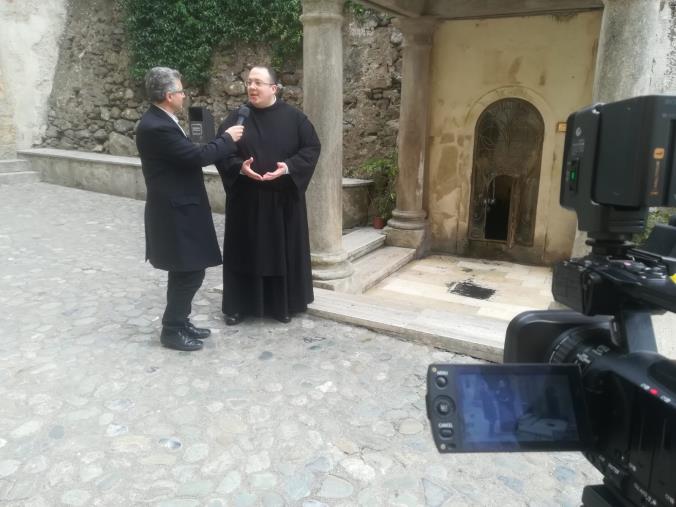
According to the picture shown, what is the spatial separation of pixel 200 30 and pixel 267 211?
780cm

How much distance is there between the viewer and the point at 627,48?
339cm

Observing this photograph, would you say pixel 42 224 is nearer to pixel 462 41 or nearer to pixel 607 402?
pixel 462 41

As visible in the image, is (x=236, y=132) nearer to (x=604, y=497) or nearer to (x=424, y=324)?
(x=424, y=324)

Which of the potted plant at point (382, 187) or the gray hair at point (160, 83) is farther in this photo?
the potted plant at point (382, 187)

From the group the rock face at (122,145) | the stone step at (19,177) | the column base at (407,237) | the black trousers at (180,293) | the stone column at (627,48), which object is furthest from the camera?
the rock face at (122,145)

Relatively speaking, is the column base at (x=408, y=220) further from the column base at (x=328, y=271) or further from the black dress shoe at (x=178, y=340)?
the black dress shoe at (x=178, y=340)

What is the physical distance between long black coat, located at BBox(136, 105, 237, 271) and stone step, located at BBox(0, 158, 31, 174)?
9.17 meters

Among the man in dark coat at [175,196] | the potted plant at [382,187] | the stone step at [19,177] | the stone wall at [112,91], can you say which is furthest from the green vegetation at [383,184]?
the stone step at [19,177]

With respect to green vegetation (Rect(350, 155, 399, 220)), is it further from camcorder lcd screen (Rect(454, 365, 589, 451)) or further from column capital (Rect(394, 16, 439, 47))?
camcorder lcd screen (Rect(454, 365, 589, 451))

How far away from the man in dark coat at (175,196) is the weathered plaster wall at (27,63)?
987cm

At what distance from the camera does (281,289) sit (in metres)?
4.07

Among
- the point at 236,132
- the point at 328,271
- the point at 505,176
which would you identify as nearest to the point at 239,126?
the point at 236,132

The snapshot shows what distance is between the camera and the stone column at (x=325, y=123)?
4.41 metres

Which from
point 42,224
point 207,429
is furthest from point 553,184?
point 42,224
